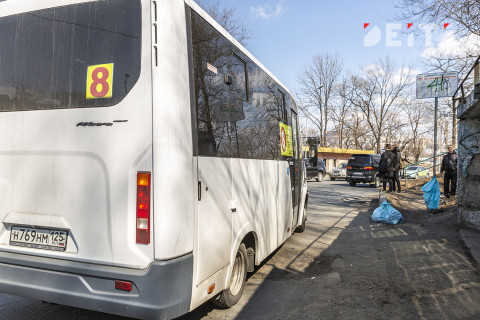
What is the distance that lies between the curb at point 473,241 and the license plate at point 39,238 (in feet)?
17.3

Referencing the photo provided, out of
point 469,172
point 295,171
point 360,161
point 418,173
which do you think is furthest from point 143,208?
point 418,173

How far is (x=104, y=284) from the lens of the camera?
254 centimetres

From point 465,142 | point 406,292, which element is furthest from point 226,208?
point 465,142

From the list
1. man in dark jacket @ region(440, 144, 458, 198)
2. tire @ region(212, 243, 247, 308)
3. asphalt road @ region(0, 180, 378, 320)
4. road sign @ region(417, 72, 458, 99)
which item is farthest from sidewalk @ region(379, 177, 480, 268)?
tire @ region(212, 243, 247, 308)

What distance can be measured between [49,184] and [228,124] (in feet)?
5.52

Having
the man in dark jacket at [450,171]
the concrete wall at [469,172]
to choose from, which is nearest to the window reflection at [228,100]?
the concrete wall at [469,172]

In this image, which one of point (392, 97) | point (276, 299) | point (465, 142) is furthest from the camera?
point (392, 97)

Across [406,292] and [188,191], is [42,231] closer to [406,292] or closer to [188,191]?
[188,191]

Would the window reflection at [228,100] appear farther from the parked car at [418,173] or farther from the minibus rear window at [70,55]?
the parked car at [418,173]

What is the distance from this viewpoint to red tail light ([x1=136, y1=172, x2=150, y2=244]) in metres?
2.47

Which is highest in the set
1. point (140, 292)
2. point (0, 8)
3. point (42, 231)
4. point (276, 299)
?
point (0, 8)

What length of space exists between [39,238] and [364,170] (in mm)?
20714

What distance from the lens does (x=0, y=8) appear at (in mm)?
3164

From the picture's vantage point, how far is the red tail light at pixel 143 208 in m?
2.47
